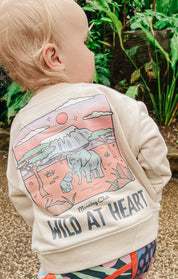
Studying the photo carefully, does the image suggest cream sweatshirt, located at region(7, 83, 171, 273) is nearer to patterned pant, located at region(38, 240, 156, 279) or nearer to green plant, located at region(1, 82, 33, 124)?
patterned pant, located at region(38, 240, 156, 279)

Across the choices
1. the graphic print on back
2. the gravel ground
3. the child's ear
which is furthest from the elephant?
the gravel ground

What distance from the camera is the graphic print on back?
3.47ft

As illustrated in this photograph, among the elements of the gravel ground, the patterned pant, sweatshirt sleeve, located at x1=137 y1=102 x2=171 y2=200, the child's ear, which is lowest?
the gravel ground

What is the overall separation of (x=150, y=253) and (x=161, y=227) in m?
1.59

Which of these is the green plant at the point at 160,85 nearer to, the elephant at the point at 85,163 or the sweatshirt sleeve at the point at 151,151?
the sweatshirt sleeve at the point at 151,151

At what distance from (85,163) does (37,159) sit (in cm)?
14

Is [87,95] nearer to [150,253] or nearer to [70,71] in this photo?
[70,71]

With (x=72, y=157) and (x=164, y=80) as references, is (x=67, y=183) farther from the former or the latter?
(x=164, y=80)

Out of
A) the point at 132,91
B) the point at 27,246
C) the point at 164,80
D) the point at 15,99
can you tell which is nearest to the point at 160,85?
the point at 164,80

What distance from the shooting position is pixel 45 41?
1115mm

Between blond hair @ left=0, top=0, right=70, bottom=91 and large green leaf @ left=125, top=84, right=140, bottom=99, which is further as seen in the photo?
large green leaf @ left=125, top=84, right=140, bottom=99

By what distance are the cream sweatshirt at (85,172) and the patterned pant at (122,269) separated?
20mm

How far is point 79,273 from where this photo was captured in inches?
43.0

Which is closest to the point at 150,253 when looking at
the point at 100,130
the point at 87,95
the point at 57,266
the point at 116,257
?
the point at 116,257
